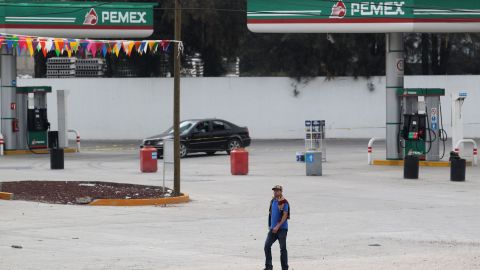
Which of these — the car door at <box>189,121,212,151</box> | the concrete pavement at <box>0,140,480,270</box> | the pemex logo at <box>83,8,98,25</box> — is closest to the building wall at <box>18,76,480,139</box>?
the pemex logo at <box>83,8,98,25</box>

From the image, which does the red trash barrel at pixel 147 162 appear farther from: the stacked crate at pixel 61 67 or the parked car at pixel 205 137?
the stacked crate at pixel 61 67

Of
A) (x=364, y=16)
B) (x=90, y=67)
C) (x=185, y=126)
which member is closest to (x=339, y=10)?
(x=364, y=16)

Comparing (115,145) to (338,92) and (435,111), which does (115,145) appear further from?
(435,111)

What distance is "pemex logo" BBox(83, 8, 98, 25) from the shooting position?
130ft

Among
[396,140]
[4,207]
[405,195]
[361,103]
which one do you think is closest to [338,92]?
[361,103]

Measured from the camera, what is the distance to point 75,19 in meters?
39.5

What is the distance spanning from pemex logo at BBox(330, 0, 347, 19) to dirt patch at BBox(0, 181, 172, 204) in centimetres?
1172

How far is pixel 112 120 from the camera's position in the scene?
53844mm

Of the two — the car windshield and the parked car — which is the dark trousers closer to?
the parked car

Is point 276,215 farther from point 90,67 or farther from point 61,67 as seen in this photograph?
point 90,67

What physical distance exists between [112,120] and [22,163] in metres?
18.1

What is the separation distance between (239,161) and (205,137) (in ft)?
27.5

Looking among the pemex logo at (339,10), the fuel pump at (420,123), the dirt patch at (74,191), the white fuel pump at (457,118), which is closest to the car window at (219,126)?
the pemex logo at (339,10)

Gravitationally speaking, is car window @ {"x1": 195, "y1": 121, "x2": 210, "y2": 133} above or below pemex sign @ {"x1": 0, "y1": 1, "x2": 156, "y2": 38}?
below
